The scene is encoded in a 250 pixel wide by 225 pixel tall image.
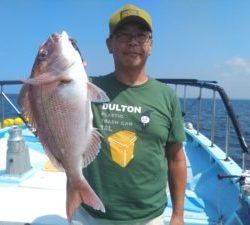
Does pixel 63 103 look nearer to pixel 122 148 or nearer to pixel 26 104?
pixel 26 104

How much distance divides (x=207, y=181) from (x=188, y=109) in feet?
8.48

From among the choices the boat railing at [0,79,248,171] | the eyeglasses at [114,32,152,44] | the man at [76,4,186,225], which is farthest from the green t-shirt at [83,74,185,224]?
the boat railing at [0,79,248,171]

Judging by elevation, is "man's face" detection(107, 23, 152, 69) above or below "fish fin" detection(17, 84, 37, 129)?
above

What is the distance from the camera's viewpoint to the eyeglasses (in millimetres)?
2348

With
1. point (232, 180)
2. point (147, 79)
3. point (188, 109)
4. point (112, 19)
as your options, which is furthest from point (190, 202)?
point (188, 109)

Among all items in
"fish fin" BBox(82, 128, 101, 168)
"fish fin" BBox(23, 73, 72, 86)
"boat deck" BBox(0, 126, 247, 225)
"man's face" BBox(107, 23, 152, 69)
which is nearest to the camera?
"fish fin" BBox(23, 73, 72, 86)

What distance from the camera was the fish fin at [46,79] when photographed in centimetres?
203

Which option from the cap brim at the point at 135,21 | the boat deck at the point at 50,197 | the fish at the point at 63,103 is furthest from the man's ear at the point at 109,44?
the boat deck at the point at 50,197

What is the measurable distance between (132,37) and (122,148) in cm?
67

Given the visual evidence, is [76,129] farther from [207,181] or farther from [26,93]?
[207,181]

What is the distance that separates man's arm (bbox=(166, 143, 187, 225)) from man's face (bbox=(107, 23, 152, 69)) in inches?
25.3

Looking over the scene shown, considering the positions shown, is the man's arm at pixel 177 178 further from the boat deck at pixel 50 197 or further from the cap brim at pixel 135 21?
the boat deck at pixel 50 197

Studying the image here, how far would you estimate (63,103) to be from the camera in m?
2.08

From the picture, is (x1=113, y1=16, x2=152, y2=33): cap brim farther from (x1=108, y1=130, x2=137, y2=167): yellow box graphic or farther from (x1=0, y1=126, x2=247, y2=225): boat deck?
(x1=0, y1=126, x2=247, y2=225): boat deck
